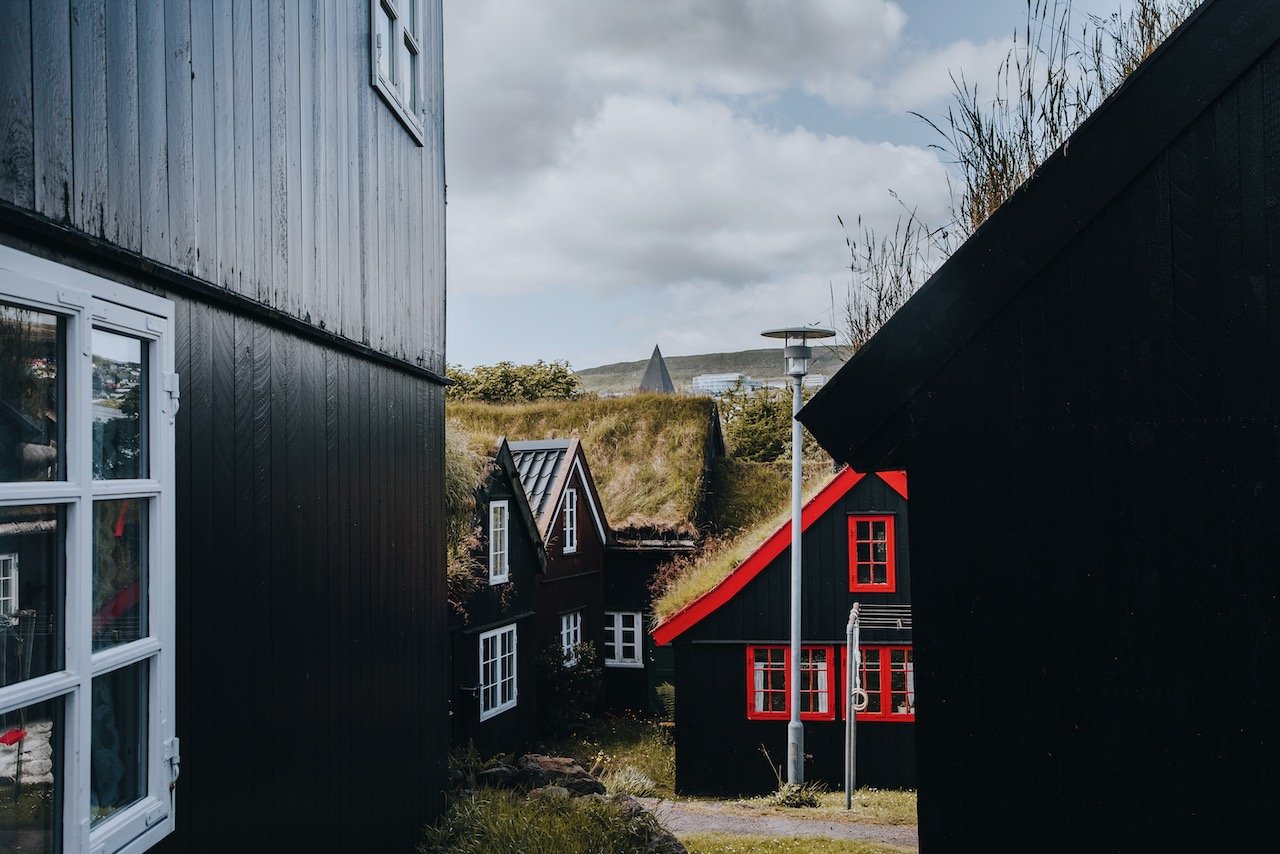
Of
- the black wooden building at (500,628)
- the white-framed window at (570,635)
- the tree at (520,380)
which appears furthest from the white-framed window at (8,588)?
the tree at (520,380)

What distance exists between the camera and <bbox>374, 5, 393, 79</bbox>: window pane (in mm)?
5867

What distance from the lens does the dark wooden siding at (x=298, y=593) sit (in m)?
3.64

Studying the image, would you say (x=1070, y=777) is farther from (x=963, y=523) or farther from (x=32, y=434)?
(x=32, y=434)

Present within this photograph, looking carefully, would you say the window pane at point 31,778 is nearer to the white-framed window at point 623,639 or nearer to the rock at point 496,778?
the rock at point 496,778

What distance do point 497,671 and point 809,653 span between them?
15.7 ft

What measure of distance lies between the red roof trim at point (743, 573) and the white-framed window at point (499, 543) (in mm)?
2699

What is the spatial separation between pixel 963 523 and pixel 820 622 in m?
12.0

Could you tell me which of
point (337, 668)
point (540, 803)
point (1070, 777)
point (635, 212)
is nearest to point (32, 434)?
point (337, 668)

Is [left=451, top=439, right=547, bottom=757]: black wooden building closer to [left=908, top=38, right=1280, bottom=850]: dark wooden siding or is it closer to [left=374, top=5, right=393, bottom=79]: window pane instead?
[left=374, top=5, right=393, bottom=79]: window pane

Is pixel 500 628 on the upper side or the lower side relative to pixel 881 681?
upper

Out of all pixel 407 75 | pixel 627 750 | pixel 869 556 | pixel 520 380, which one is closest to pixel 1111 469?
pixel 407 75

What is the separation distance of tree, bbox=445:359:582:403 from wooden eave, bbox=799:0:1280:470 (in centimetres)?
4422

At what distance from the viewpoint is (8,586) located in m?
2.55

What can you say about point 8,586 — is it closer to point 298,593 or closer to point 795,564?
point 298,593
